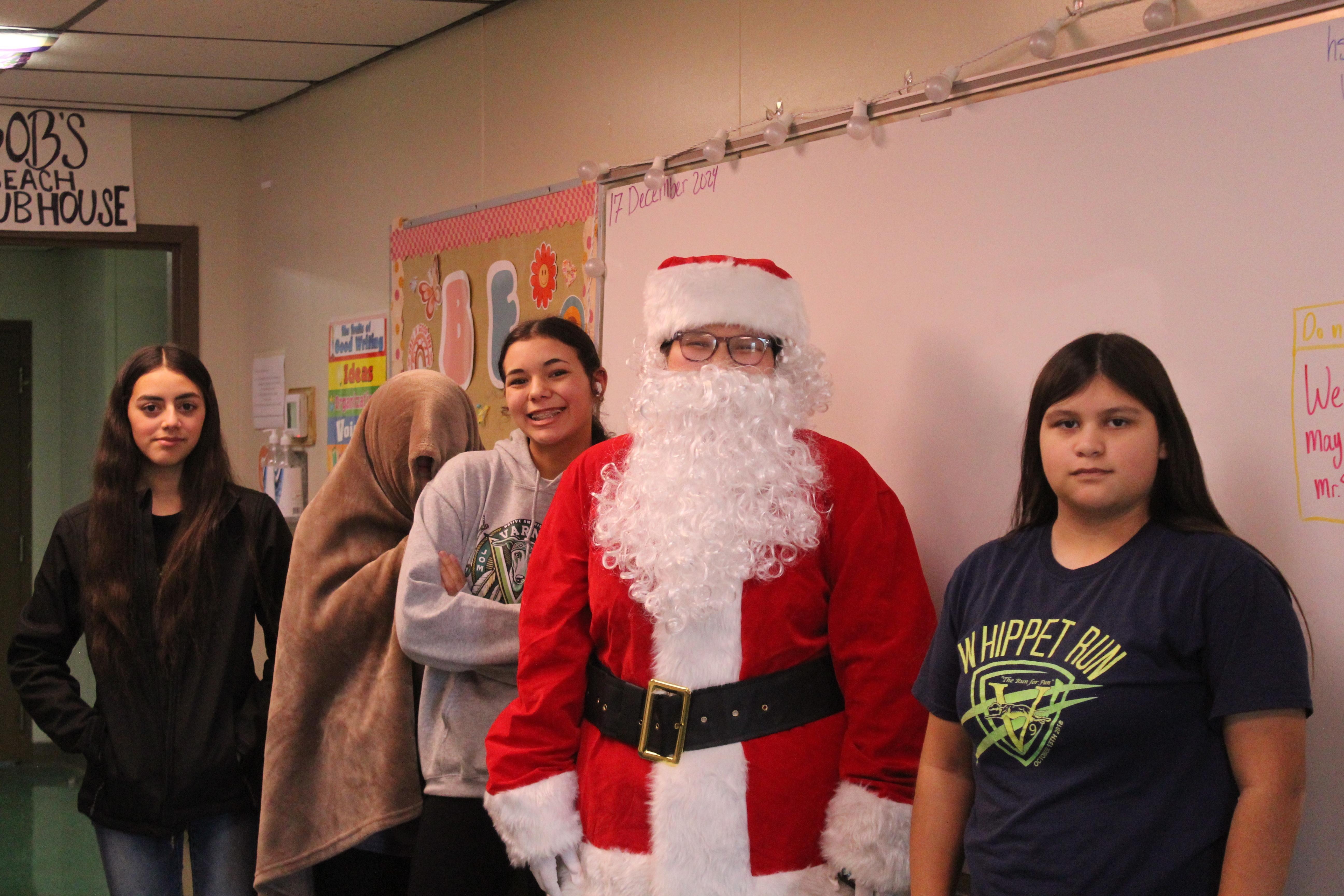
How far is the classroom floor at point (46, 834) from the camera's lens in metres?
4.12

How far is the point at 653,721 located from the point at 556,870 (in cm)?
30

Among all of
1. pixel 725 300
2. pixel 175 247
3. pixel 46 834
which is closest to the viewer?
pixel 725 300

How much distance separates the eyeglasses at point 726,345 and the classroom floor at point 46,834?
2802 millimetres

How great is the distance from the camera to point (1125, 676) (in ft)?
4.40

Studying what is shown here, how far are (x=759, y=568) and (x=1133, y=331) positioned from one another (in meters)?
0.66

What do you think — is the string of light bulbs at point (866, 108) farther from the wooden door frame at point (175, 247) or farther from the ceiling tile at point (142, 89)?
the wooden door frame at point (175, 247)

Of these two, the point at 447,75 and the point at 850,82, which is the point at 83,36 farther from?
the point at 850,82

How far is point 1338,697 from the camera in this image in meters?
1.53

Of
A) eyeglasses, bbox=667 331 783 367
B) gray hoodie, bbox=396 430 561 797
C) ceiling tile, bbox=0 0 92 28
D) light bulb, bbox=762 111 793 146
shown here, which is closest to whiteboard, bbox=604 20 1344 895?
light bulb, bbox=762 111 793 146

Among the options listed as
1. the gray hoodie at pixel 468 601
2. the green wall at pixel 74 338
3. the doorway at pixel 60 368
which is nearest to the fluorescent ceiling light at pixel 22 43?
the doorway at pixel 60 368

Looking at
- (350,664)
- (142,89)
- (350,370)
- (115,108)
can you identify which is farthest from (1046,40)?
(115,108)

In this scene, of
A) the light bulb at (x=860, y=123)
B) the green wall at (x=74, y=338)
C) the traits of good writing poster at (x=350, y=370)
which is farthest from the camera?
the green wall at (x=74, y=338)

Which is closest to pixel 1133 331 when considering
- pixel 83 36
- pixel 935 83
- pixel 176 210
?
pixel 935 83

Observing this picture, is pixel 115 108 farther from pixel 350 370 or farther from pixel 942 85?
pixel 942 85
